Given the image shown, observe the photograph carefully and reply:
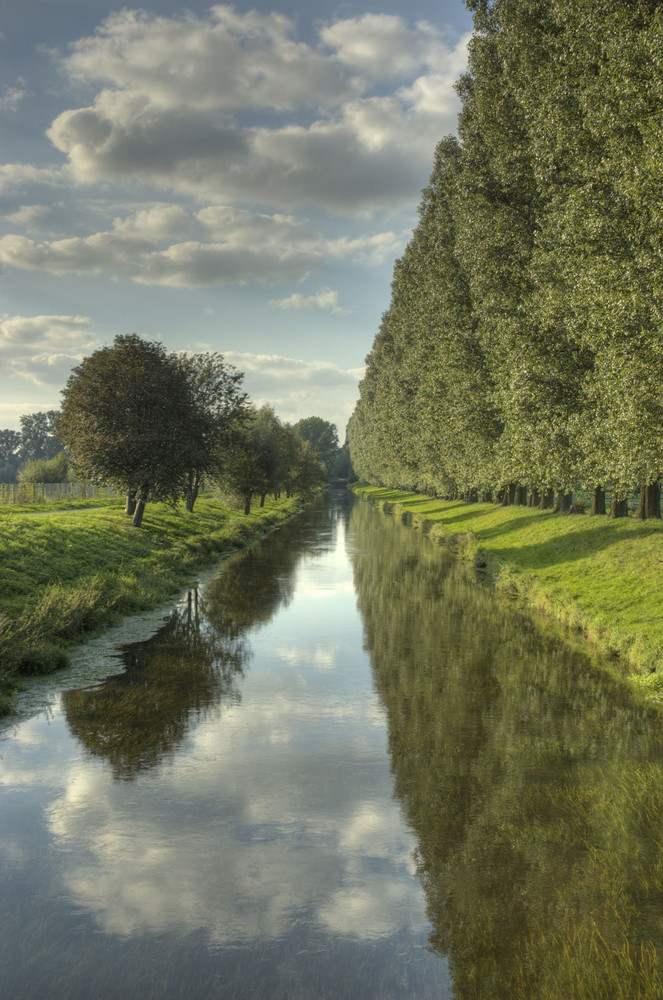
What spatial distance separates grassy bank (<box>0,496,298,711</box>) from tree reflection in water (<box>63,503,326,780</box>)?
146 centimetres

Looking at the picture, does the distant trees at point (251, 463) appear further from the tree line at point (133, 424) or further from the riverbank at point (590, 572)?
the riverbank at point (590, 572)

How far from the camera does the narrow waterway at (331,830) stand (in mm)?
6012

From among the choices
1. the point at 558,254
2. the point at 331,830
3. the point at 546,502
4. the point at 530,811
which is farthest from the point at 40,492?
the point at 530,811

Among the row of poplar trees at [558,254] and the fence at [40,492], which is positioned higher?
the row of poplar trees at [558,254]

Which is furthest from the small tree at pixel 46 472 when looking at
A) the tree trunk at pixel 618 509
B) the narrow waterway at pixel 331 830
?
the narrow waterway at pixel 331 830

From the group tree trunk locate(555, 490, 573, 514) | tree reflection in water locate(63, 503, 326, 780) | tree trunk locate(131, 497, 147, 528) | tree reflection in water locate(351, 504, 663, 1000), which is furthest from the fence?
tree reflection in water locate(351, 504, 663, 1000)

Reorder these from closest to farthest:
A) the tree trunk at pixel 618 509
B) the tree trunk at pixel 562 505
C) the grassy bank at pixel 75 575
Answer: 1. the grassy bank at pixel 75 575
2. the tree trunk at pixel 618 509
3. the tree trunk at pixel 562 505

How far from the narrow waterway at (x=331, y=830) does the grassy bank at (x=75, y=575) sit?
1046mm

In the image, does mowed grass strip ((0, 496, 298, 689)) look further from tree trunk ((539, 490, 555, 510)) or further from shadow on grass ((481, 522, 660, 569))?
tree trunk ((539, 490, 555, 510))

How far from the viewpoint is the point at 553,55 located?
2062cm

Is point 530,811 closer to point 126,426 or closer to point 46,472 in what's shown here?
point 126,426

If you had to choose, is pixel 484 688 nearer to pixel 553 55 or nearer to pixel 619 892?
pixel 619 892

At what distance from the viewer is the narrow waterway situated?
601cm

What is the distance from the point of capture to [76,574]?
2197cm
